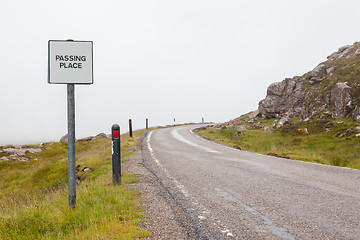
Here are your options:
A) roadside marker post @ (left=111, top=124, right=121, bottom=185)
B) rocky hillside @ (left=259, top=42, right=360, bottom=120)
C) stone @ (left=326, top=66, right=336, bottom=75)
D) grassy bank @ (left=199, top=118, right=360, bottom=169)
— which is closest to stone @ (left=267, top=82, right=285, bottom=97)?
rocky hillside @ (left=259, top=42, right=360, bottom=120)

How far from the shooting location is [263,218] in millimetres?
4004

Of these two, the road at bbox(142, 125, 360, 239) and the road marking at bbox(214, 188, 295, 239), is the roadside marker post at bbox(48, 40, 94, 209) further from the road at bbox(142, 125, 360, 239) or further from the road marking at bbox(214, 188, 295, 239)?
the road marking at bbox(214, 188, 295, 239)

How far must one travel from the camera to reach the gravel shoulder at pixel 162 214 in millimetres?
3545

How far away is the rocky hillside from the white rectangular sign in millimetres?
20840

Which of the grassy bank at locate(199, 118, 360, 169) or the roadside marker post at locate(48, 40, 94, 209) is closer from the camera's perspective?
the roadside marker post at locate(48, 40, 94, 209)

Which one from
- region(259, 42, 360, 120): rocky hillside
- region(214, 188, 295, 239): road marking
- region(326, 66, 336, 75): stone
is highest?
region(326, 66, 336, 75): stone

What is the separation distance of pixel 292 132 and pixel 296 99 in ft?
32.2

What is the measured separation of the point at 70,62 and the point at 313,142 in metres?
16.9

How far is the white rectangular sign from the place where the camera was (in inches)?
171

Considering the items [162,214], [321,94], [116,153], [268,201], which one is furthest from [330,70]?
[162,214]

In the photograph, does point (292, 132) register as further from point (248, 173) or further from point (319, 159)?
point (248, 173)

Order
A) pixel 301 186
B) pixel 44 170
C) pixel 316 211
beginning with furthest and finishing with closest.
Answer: pixel 44 170 < pixel 301 186 < pixel 316 211

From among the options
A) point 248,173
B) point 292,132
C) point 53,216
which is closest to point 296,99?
point 292,132

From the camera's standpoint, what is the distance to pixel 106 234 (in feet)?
11.2
